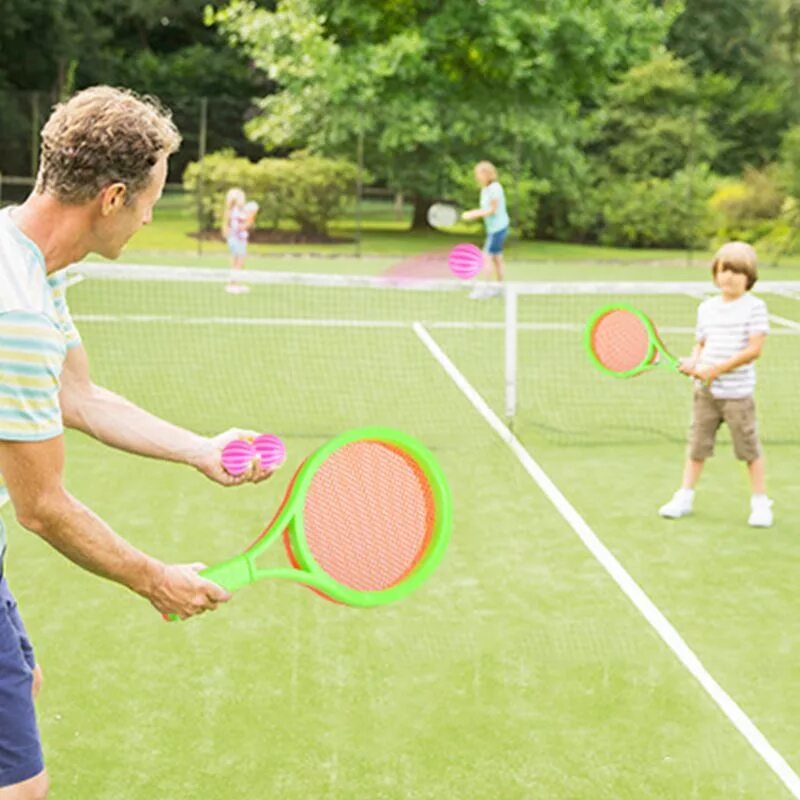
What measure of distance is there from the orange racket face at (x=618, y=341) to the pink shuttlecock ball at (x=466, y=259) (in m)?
9.00

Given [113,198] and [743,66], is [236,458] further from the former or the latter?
[743,66]

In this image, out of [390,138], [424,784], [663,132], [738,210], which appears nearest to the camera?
[424,784]

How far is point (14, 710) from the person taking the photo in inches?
110

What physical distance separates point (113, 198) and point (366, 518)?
1024 millimetres

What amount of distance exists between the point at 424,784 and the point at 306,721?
22.6 inches

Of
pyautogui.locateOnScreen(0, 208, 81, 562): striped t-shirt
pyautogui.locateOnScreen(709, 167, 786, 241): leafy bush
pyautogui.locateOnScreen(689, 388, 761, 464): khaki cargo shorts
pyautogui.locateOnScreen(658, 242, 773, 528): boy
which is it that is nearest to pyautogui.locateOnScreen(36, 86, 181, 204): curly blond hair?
pyautogui.locateOnScreen(0, 208, 81, 562): striped t-shirt

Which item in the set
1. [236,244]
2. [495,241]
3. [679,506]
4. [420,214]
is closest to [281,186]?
[420,214]

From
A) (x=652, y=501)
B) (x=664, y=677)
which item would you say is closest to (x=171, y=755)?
(x=664, y=677)

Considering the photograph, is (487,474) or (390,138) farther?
(390,138)

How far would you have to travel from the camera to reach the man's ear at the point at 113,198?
2.57 m

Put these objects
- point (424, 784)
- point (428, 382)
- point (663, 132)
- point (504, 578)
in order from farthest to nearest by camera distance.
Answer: point (663, 132) < point (428, 382) < point (504, 578) < point (424, 784)

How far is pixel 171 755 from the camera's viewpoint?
430 cm

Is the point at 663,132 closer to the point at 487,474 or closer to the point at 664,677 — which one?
the point at 487,474

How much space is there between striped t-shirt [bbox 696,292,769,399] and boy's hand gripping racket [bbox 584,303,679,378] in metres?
0.46
